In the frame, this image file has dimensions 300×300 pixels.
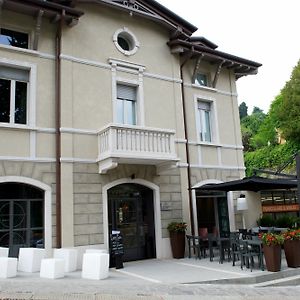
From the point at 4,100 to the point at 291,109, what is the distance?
832 inches

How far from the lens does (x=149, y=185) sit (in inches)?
508

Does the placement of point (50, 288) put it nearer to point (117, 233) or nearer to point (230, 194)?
point (117, 233)

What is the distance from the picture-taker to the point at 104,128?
1154cm

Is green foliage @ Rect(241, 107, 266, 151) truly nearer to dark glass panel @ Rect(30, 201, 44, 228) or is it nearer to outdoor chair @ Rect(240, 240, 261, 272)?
outdoor chair @ Rect(240, 240, 261, 272)

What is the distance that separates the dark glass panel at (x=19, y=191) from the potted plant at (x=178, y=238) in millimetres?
4437

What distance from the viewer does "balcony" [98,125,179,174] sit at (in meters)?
11.2

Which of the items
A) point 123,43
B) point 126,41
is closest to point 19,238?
point 123,43

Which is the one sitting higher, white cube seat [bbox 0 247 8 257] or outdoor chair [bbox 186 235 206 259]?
white cube seat [bbox 0 247 8 257]

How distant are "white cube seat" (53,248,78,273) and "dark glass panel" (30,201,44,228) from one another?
103 cm

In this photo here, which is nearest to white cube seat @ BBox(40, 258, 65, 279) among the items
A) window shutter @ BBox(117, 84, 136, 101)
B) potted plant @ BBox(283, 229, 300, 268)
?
potted plant @ BBox(283, 229, 300, 268)

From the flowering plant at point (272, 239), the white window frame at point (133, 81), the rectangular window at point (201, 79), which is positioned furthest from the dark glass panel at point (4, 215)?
the rectangular window at point (201, 79)

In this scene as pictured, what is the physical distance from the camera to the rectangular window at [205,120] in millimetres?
15188

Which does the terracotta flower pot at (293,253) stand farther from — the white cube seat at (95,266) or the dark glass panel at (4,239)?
the dark glass panel at (4,239)

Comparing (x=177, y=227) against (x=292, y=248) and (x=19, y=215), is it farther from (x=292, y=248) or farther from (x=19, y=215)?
(x=19, y=215)
